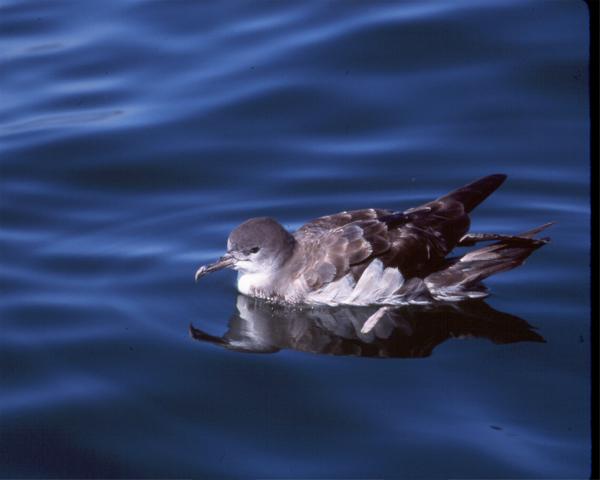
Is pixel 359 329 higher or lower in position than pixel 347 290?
lower

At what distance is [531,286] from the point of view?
7438mm

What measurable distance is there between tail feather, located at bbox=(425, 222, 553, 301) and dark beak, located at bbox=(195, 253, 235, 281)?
1.37 metres

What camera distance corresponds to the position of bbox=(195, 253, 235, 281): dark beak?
24.7ft

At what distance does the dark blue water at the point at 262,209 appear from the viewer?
593 cm

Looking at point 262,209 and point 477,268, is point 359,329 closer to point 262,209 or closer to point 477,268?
point 477,268

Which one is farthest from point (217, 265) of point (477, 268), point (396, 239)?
point (477, 268)

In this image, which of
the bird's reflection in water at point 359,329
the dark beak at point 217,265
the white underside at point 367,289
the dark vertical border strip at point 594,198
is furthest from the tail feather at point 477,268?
the dark beak at point 217,265

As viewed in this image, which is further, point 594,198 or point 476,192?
point 476,192

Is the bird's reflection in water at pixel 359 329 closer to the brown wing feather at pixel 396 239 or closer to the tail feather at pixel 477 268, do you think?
the tail feather at pixel 477 268

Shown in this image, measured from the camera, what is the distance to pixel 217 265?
756cm

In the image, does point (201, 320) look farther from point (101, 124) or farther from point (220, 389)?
point (101, 124)

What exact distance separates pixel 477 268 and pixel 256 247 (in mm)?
1528

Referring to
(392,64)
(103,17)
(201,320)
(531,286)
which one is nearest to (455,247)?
(531,286)

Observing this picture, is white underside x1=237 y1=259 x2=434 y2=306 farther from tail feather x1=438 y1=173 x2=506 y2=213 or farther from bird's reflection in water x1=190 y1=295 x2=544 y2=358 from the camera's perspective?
tail feather x1=438 y1=173 x2=506 y2=213
